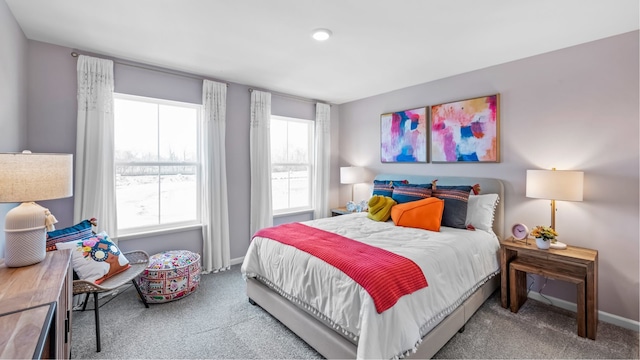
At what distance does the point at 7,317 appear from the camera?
97 centimetres

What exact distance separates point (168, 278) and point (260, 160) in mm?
1814

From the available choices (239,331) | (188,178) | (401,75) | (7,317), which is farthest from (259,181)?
(7,317)

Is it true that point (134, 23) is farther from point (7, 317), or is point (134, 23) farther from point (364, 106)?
point (364, 106)

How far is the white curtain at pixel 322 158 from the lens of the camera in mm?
4562

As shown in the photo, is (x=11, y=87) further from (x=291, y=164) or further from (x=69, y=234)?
(x=291, y=164)

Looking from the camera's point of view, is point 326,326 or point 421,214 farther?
point 421,214

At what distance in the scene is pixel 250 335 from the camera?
2.20 metres

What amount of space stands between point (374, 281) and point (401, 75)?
2659mm

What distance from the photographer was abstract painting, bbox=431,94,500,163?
10.0ft

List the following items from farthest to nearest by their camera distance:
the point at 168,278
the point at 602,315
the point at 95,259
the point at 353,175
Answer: the point at 353,175, the point at 168,278, the point at 602,315, the point at 95,259

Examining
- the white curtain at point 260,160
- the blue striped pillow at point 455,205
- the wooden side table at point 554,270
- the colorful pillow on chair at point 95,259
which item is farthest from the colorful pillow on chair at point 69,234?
the wooden side table at point 554,270

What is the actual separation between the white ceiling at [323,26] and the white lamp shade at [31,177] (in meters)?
1.19

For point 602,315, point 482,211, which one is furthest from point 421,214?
point 602,315

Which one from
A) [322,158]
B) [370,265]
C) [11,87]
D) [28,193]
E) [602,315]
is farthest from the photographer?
[322,158]
